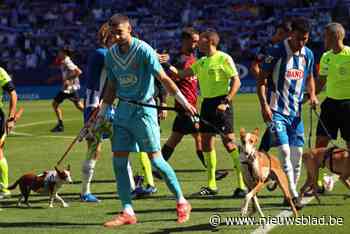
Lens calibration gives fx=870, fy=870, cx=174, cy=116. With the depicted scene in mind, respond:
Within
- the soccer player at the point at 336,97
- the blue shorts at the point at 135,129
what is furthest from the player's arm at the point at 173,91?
the soccer player at the point at 336,97

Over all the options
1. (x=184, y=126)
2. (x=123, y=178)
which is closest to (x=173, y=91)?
(x=123, y=178)

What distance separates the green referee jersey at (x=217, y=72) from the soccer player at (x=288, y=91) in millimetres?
1185

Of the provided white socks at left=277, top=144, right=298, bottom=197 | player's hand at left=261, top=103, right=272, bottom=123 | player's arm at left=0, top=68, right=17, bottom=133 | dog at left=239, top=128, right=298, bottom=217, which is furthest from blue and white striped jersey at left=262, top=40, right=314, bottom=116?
player's arm at left=0, top=68, right=17, bottom=133

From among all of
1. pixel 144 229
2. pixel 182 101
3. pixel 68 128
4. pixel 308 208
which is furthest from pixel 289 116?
pixel 68 128

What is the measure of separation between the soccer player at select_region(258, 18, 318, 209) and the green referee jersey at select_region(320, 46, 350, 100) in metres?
0.99

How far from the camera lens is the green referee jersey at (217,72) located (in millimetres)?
11359

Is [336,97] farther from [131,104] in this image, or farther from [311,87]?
[131,104]

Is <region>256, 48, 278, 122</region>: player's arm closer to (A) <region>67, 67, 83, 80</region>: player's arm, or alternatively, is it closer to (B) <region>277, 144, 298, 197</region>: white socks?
(B) <region>277, 144, 298, 197</region>: white socks

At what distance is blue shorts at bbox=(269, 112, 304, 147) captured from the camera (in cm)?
998

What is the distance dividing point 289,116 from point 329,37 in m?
1.30

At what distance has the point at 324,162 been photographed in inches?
400

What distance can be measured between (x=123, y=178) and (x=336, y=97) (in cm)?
336

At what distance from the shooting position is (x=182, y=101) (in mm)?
8977

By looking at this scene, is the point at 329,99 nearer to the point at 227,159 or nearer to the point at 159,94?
the point at 159,94
